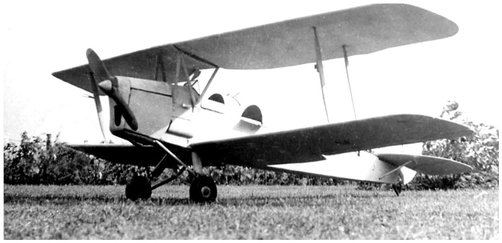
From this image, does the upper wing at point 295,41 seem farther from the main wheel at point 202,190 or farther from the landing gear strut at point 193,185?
the main wheel at point 202,190

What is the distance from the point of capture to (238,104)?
7.30 meters

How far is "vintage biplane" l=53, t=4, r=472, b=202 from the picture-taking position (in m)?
5.60

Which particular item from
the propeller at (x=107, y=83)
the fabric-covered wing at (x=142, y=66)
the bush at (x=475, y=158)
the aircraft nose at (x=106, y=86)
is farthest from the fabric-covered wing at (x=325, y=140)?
the bush at (x=475, y=158)

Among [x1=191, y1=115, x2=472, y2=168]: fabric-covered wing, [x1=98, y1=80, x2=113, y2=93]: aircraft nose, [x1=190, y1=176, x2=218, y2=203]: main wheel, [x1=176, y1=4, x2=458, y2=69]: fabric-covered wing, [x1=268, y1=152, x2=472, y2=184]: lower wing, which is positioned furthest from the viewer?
[x1=268, y1=152, x2=472, y2=184]: lower wing

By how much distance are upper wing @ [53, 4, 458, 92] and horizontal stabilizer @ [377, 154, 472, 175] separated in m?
3.08

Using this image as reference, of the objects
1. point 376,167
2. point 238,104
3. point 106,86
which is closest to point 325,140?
point 238,104

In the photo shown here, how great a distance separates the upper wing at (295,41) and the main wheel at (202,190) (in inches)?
72.3

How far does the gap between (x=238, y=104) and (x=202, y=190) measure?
1.61 m

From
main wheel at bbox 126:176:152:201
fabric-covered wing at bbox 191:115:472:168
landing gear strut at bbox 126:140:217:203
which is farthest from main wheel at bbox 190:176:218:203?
main wheel at bbox 126:176:152:201

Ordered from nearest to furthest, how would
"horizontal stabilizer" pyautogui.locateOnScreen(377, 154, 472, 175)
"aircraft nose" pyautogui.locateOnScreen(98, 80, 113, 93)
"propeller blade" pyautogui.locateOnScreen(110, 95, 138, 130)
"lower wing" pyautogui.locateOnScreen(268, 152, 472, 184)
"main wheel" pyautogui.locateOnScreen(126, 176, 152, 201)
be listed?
"aircraft nose" pyautogui.locateOnScreen(98, 80, 113, 93)
"propeller blade" pyautogui.locateOnScreen(110, 95, 138, 130)
"main wheel" pyautogui.locateOnScreen(126, 176, 152, 201)
"lower wing" pyautogui.locateOnScreen(268, 152, 472, 184)
"horizontal stabilizer" pyautogui.locateOnScreen(377, 154, 472, 175)

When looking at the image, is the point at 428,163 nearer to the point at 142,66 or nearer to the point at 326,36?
the point at 326,36

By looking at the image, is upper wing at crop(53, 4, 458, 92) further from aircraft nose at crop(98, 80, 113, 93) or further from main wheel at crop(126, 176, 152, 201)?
main wheel at crop(126, 176, 152, 201)

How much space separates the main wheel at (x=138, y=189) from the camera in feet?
22.9

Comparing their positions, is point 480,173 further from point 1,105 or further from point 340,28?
point 1,105
